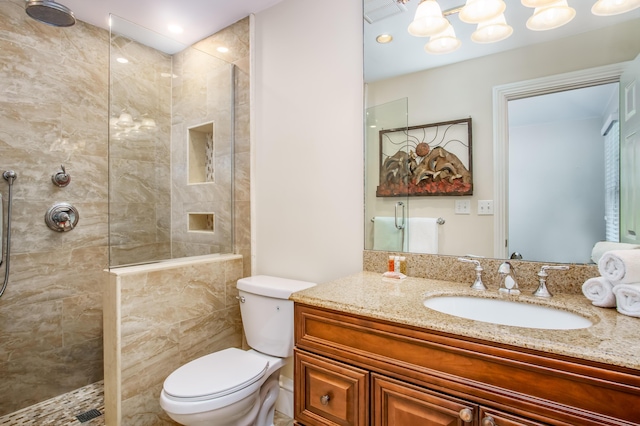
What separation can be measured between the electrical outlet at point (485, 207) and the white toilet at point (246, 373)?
36.8 inches

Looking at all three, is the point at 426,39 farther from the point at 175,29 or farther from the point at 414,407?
the point at 175,29

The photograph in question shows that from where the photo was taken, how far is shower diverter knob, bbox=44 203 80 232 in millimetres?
2160

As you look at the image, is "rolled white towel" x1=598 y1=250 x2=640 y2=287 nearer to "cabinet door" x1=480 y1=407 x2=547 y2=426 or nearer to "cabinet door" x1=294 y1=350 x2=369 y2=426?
"cabinet door" x1=480 y1=407 x2=547 y2=426

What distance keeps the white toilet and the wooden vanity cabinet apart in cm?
35

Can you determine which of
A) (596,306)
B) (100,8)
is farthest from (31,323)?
(596,306)

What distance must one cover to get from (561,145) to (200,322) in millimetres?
2005

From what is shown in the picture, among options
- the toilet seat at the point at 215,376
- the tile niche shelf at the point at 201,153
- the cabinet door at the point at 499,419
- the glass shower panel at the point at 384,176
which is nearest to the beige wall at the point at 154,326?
the toilet seat at the point at 215,376

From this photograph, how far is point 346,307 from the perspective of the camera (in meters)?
1.15

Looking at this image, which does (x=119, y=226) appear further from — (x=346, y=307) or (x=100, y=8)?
(x=346, y=307)

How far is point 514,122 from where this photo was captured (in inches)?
55.6

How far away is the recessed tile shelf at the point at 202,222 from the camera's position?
2373mm

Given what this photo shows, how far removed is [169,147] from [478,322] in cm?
226

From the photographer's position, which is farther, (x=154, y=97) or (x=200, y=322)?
(x=154, y=97)

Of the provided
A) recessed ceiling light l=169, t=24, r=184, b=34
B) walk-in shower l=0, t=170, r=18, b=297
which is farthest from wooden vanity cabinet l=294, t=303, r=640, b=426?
recessed ceiling light l=169, t=24, r=184, b=34
